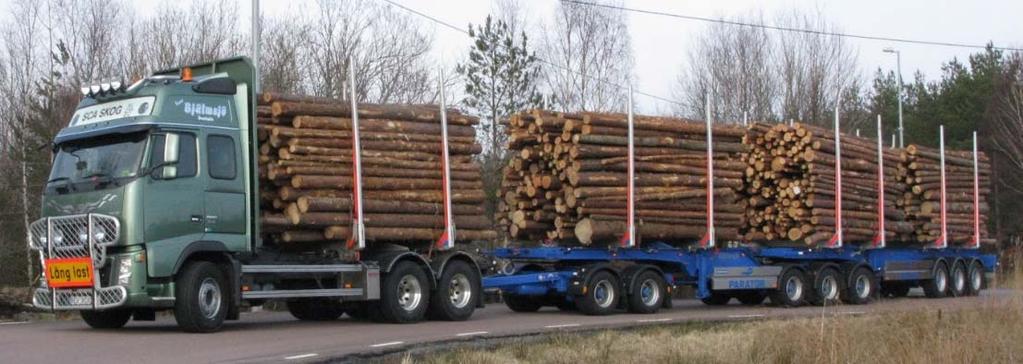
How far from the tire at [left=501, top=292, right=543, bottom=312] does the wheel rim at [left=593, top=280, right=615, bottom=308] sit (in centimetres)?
145

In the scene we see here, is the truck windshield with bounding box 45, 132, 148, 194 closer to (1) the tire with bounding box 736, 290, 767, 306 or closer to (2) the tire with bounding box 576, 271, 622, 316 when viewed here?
(2) the tire with bounding box 576, 271, 622, 316

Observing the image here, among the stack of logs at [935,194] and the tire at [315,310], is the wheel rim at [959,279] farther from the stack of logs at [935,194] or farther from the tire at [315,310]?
the tire at [315,310]

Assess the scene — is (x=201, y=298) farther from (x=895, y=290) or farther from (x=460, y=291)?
(x=895, y=290)

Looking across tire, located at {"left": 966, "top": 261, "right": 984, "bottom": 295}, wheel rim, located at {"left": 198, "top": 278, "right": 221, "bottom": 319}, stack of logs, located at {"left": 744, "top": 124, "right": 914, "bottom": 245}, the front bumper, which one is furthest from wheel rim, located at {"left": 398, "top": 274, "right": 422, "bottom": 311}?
tire, located at {"left": 966, "top": 261, "right": 984, "bottom": 295}

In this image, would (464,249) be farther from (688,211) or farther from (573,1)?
(573,1)

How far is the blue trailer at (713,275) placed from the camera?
20.8 m

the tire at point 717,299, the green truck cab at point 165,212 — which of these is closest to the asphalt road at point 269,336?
the green truck cab at point 165,212

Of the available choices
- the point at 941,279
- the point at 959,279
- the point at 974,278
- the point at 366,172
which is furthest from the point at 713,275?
the point at 974,278

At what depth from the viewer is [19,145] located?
32.2 m

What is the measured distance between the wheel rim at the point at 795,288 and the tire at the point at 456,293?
25.7 ft

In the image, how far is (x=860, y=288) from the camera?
26.4 meters

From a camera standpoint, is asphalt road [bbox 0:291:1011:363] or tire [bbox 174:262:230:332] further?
tire [bbox 174:262:230:332]

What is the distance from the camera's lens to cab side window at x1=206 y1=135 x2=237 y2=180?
53.5ft

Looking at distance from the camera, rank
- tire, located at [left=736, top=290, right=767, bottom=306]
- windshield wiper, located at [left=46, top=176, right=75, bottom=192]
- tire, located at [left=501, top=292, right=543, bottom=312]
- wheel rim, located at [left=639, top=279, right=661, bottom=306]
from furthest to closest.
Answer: tire, located at [left=736, top=290, right=767, bottom=306] → tire, located at [left=501, top=292, right=543, bottom=312] → wheel rim, located at [left=639, top=279, right=661, bottom=306] → windshield wiper, located at [left=46, top=176, right=75, bottom=192]
